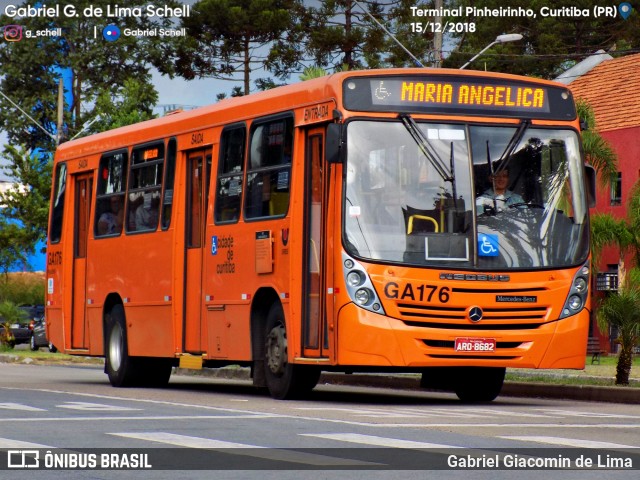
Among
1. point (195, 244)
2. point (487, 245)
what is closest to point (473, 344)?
point (487, 245)

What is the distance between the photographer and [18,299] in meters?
67.8

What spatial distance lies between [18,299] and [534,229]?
5250 centimetres

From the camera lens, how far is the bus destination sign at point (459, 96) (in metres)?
17.3

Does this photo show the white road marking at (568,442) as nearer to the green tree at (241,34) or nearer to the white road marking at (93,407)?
the white road marking at (93,407)

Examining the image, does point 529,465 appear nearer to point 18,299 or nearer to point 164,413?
point 164,413

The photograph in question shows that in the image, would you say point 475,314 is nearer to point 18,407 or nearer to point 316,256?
point 316,256

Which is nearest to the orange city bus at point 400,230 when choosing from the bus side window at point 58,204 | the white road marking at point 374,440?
the white road marking at point 374,440

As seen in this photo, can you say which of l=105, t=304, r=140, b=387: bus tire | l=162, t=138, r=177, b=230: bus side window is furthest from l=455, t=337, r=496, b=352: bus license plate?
l=105, t=304, r=140, b=387: bus tire

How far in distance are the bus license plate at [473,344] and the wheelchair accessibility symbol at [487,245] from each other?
35.5 inches

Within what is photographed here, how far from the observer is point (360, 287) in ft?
55.2

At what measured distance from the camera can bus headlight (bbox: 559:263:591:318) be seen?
17609 mm

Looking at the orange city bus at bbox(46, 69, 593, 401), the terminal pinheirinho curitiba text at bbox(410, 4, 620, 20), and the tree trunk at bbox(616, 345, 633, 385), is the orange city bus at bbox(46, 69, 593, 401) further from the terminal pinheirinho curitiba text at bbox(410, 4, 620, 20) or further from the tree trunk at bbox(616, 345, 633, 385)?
the terminal pinheirinho curitiba text at bbox(410, 4, 620, 20)

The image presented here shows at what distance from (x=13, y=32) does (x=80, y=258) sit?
4712cm

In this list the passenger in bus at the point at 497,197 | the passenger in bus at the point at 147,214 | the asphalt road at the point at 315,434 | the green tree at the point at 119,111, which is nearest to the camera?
the asphalt road at the point at 315,434
